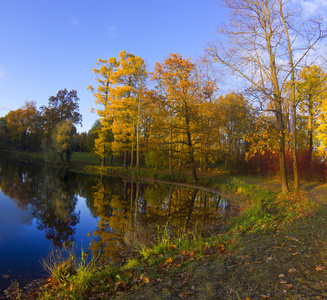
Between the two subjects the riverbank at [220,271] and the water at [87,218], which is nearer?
the riverbank at [220,271]

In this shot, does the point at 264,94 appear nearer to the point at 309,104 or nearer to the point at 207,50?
the point at 207,50

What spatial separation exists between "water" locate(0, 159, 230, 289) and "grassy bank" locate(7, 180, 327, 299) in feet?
5.20

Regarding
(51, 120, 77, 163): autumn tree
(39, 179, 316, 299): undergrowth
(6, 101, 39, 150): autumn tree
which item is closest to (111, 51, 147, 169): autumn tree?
(51, 120, 77, 163): autumn tree

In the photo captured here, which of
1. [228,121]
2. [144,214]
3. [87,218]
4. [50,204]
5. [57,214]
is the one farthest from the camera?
[228,121]

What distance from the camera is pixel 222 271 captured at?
429 cm

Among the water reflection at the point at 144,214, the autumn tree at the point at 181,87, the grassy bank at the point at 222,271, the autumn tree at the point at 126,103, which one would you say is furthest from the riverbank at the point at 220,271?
the autumn tree at the point at 126,103

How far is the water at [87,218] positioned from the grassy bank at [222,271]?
62.4 inches

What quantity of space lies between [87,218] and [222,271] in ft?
28.3

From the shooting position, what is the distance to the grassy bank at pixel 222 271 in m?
3.57

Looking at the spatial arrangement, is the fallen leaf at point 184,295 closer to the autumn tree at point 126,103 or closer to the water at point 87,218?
the water at point 87,218

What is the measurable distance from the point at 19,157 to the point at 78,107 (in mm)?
17442

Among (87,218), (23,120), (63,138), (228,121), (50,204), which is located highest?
(23,120)

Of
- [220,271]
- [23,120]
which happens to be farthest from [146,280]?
[23,120]

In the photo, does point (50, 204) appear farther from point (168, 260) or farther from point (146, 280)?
point (146, 280)
